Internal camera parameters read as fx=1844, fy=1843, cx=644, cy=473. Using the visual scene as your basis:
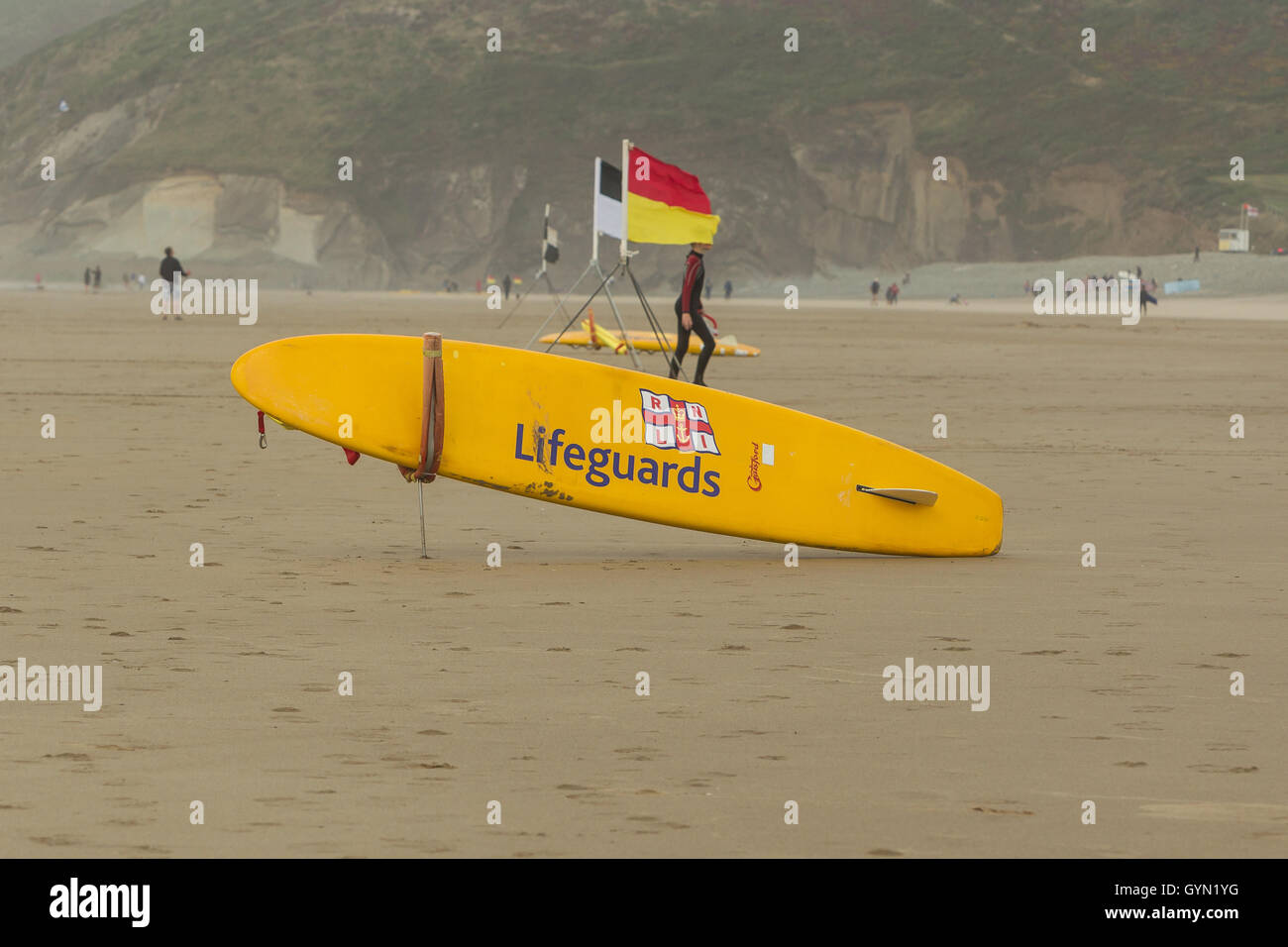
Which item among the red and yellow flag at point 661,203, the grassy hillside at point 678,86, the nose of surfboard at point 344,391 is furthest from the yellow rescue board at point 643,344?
the grassy hillside at point 678,86

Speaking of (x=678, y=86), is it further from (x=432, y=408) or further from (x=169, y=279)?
(x=432, y=408)

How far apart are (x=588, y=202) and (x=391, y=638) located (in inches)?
3911

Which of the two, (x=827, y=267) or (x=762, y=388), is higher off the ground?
(x=827, y=267)

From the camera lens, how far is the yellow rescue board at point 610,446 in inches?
354

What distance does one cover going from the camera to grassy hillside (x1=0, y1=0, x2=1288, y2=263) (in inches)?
4171

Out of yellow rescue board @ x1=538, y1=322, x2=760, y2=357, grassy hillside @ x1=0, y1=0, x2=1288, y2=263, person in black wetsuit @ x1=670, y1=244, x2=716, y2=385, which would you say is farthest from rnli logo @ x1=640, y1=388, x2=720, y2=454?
grassy hillside @ x1=0, y1=0, x2=1288, y2=263

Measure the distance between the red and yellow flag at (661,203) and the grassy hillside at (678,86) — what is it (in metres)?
88.4

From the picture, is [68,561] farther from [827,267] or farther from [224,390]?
[827,267]

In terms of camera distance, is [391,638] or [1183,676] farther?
[391,638]

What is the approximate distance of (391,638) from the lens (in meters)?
6.73

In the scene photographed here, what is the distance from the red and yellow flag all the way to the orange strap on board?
8.75 m

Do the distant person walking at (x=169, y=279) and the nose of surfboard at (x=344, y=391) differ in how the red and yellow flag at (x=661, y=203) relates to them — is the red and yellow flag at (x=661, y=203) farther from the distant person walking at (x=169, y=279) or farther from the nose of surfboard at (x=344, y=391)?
the distant person walking at (x=169, y=279)
